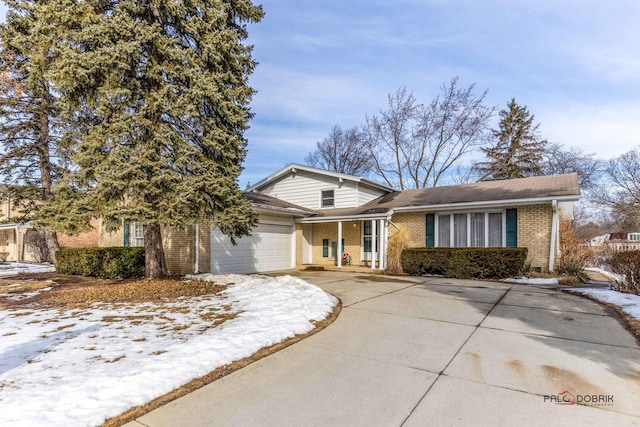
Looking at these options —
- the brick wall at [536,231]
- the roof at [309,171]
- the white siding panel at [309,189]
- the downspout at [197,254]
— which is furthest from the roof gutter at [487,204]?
the downspout at [197,254]

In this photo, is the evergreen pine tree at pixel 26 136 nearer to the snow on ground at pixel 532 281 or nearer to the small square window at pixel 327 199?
the small square window at pixel 327 199

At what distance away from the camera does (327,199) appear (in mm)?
17172

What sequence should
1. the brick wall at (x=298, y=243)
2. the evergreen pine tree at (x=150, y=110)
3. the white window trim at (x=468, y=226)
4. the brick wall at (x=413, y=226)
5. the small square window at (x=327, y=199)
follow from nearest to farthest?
1. the evergreen pine tree at (x=150, y=110)
2. the white window trim at (x=468, y=226)
3. the brick wall at (x=413, y=226)
4. the brick wall at (x=298, y=243)
5. the small square window at (x=327, y=199)

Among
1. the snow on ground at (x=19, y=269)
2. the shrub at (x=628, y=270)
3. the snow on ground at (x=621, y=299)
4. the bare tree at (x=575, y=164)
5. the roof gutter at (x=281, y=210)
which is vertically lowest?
the snow on ground at (x=19, y=269)

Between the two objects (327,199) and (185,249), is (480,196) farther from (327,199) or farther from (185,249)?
(185,249)

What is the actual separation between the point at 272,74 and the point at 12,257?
2339cm

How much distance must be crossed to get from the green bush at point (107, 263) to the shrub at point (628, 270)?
14188 millimetres

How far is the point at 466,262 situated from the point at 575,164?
77.7 ft

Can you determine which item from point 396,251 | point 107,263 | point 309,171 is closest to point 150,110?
point 107,263

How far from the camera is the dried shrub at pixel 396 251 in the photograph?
41.8 ft

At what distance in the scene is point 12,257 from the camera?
920 inches

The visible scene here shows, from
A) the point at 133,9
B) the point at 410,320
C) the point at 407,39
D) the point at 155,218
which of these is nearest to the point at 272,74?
the point at 407,39

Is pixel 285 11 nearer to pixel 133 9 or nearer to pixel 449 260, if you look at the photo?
pixel 133 9

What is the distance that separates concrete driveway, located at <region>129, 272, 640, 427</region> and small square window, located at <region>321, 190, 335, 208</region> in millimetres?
11299
